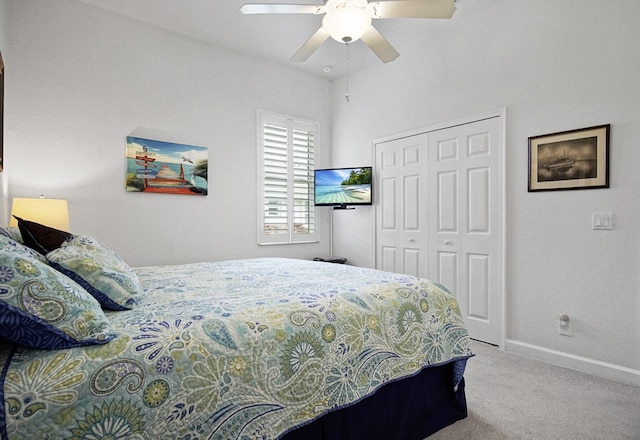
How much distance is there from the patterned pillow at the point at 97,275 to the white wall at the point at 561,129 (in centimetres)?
295

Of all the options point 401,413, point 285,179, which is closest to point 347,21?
point 401,413

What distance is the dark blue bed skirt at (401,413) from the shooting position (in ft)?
4.72

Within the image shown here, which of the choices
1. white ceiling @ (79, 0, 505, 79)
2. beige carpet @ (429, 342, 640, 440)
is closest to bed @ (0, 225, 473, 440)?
beige carpet @ (429, 342, 640, 440)

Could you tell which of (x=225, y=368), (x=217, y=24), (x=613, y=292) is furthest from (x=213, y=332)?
(x=217, y=24)

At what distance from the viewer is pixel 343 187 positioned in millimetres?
4344

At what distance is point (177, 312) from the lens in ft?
4.39

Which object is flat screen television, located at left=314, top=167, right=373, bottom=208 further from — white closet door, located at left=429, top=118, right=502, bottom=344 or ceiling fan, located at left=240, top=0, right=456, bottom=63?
ceiling fan, located at left=240, top=0, right=456, bottom=63

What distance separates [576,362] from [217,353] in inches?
110

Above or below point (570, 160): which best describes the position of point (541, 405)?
below

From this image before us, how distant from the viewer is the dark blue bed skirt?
144cm

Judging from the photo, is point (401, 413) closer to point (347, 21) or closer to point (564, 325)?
point (564, 325)

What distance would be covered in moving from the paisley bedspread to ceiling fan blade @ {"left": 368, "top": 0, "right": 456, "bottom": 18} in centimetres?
168

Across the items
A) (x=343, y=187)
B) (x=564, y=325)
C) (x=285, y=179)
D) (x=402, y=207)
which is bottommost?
(x=564, y=325)

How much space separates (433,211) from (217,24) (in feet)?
9.32
